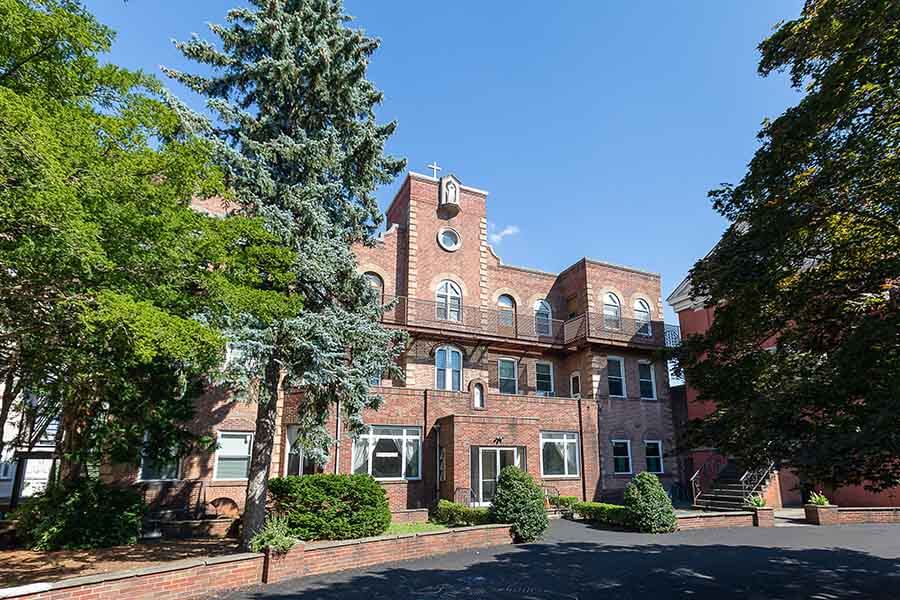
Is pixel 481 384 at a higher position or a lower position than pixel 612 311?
lower

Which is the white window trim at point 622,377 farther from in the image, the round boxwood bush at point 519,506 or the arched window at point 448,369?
the round boxwood bush at point 519,506

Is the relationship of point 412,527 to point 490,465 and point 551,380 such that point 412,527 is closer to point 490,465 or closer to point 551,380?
point 490,465

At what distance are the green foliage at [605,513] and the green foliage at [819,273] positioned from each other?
321 inches

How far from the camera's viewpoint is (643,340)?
24.9m

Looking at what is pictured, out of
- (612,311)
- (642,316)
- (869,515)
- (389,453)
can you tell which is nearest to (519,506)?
(389,453)

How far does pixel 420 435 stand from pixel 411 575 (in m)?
8.57

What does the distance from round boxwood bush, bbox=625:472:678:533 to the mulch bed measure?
10882mm

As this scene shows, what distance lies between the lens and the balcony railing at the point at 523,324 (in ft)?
70.3

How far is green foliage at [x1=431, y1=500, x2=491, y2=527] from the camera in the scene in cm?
1458

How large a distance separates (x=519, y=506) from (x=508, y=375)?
10477mm

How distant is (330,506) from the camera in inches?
495

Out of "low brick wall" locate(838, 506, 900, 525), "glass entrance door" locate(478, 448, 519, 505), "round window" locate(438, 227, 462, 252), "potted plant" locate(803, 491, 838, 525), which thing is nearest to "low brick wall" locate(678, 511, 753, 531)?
"potted plant" locate(803, 491, 838, 525)

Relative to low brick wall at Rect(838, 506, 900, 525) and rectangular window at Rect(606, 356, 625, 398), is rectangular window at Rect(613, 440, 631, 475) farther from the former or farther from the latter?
low brick wall at Rect(838, 506, 900, 525)

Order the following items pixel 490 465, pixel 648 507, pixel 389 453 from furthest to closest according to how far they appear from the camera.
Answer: pixel 490 465
pixel 389 453
pixel 648 507
